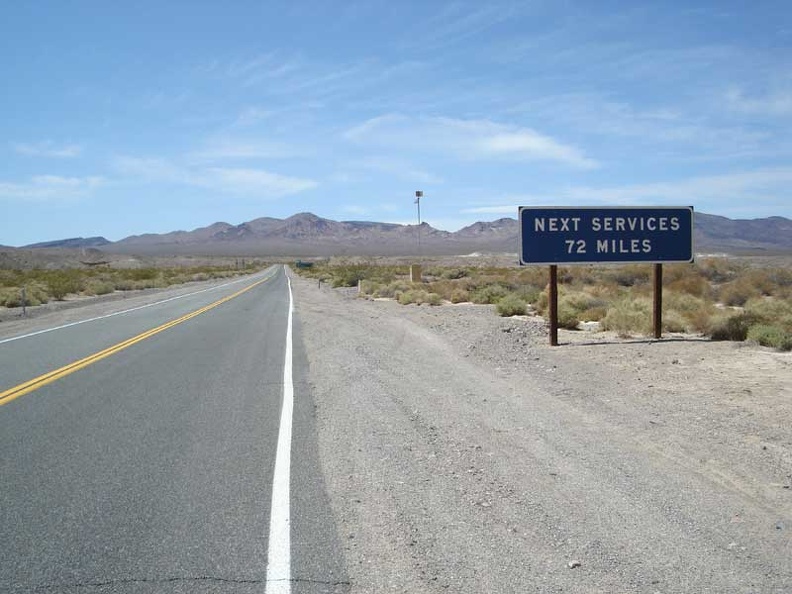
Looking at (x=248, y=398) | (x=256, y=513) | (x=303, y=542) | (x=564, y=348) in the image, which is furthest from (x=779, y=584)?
(x=564, y=348)

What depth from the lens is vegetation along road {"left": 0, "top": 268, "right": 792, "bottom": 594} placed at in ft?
14.6

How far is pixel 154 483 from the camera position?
6.16 metres

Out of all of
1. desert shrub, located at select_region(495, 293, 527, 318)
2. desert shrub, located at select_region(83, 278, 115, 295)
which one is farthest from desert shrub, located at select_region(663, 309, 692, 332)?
desert shrub, located at select_region(83, 278, 115, 295)

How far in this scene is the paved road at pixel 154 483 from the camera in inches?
176

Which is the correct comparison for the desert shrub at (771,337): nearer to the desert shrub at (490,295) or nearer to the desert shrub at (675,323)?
the desert shrub at (675,323)

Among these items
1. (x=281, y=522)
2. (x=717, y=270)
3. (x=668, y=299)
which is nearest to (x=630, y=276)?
(x=717, y=270)

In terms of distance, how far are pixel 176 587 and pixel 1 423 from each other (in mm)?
5398

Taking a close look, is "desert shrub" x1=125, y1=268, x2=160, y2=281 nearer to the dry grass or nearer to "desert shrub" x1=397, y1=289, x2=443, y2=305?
the dry grass

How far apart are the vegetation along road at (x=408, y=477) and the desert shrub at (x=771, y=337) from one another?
447mm

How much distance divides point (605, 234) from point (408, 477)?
10426mm

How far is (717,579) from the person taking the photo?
4.28 m

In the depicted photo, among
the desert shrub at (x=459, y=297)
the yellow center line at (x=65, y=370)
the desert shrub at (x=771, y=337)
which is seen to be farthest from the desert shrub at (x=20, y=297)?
the desert shrub at (x=771, y=337)

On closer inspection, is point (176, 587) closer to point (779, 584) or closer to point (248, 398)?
point (779, 584)

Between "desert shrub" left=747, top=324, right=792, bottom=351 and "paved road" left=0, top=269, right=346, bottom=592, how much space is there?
8.66 m
